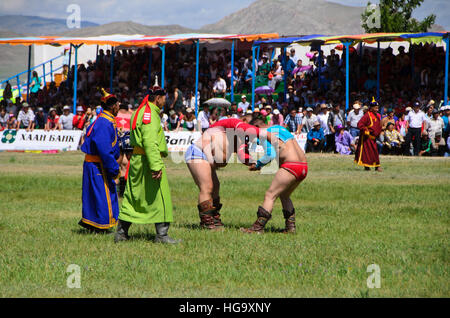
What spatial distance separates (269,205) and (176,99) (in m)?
19.3

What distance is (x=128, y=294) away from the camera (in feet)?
20.5

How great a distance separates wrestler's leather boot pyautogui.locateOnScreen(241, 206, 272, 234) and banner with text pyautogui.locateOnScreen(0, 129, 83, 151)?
1880 cm

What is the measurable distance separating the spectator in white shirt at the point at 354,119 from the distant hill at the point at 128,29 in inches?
3364

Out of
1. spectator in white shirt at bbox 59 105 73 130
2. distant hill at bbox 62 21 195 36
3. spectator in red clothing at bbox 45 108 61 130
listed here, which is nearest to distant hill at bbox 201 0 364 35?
distant hill at bbox 62 21 195 36

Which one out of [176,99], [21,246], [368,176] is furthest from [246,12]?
[21,246]

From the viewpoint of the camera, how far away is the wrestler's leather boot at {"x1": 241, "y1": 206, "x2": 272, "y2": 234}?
30.8 feet

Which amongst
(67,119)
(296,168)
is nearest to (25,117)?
(67,119)

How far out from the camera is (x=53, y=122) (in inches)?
1120

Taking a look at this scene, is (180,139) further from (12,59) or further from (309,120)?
(12,59)

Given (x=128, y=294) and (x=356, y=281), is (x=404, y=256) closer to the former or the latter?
(x=356, y=281)

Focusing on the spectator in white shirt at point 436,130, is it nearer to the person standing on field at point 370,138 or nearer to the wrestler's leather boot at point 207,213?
the person standing on field at point 370,138

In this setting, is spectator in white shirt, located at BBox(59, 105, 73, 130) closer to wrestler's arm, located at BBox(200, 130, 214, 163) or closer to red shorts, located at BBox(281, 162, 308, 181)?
wrestler's arm, located at BBox(200, 130, 214, 163)

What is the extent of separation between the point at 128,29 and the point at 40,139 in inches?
3477

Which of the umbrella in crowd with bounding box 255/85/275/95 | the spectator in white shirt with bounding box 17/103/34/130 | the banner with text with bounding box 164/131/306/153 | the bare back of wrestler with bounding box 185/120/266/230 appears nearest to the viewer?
the bare back of wrestler with bounding box 185/120/266/230
